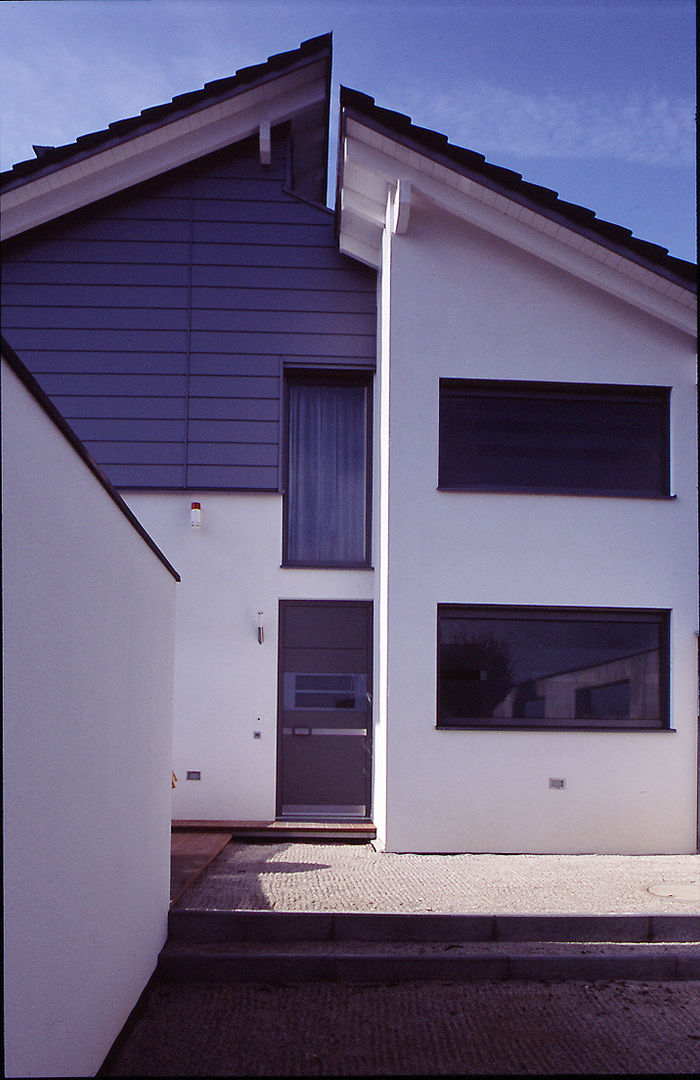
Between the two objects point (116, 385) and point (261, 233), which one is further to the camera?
point (261, 233)

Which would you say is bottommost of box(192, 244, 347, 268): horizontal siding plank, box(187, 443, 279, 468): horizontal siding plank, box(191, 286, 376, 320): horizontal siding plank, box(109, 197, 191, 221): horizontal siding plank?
box(187, 443, 279, 468): horizontal siding plank

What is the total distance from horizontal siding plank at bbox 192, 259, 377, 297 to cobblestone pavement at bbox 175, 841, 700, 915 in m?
5.56

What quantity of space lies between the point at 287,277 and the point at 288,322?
1.61 feet

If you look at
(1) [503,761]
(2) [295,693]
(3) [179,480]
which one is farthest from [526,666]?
(3) [179,480]

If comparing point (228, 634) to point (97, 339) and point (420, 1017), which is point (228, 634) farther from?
point (420, 1017)

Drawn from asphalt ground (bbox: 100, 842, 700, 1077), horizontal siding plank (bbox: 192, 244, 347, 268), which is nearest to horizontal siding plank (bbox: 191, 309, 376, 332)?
horizontal siding plank (bbox: 192, 244, 347, 268)

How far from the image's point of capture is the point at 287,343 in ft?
30.4

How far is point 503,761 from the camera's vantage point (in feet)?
26.5

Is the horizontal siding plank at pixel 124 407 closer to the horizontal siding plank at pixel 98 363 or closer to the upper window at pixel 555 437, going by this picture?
the horizontal siding plank at pixel 98 363

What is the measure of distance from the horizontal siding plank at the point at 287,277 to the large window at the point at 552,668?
3594 millimetres

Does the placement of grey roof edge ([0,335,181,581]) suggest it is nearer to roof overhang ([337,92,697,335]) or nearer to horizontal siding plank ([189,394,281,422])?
horizontal siding plank ([189,394,281,422])

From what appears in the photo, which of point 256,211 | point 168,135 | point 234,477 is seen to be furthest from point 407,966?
point 168,135

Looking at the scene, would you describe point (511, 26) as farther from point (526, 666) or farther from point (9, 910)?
point (526, 666)

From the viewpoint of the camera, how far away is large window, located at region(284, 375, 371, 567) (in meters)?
9.23
